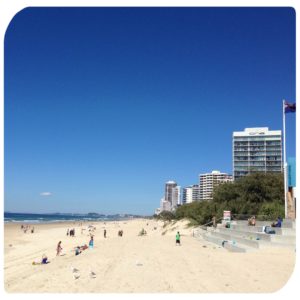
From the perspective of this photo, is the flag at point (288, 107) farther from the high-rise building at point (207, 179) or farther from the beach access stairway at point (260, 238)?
the high-rise building at point (207, 179)

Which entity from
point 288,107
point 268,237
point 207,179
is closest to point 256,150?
point 207,179

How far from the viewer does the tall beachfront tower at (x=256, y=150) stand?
325 ft

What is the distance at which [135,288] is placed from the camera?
9.90 meters

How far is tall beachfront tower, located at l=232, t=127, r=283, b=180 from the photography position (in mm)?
99062

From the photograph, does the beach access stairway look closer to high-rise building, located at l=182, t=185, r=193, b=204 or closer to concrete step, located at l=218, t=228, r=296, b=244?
concrete step, located at l=218, t=228, r=296, b=244

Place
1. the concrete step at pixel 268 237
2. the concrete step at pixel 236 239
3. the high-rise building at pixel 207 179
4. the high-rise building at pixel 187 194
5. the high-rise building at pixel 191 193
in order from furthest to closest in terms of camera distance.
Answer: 1. the high-rise building at pixel 187 194
2. the high-rise building at pixel 191 193
3. the high-rise building at pixel 207 179
4. the concrete step at pixel 236 239
5. the concrete step at pixel 268 237

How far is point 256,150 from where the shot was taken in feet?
332

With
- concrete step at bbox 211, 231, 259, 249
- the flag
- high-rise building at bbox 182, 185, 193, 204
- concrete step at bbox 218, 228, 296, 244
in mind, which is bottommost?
high-rise building at bbox 182, 185, 193, 204

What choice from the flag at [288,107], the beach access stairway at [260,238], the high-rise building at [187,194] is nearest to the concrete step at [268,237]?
the beach access stairway at [260,238]

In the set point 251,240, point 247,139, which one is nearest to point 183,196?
point 247,139

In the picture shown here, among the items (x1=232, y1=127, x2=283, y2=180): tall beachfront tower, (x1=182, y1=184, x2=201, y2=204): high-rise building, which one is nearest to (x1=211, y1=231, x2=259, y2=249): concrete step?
(x1=232, y1=127, x2=283, y2=180): tall beachfront tower

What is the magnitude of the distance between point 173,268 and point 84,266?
143 inches

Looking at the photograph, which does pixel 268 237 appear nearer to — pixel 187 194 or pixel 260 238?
pixel 260 238
